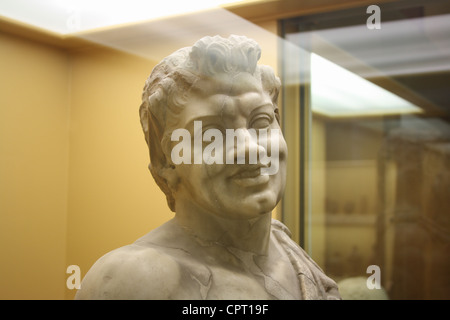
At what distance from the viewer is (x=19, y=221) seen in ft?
6.12

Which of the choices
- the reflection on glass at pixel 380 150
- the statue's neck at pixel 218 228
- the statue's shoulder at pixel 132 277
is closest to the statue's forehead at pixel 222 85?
the statue's neck at pixel 218 228

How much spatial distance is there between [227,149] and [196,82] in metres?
0.20

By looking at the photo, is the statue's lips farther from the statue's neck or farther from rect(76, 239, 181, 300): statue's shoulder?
rect(76, 239, 181, 300): statue's shoulder

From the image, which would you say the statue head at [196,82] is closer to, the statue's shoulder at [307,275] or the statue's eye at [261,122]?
the statue's eye at [261,122]

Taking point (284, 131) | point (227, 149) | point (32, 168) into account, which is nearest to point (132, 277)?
point (227, 149)

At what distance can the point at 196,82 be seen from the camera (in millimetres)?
1567

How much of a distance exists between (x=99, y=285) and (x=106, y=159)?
2.16 feet

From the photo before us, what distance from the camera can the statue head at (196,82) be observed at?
1.56 m

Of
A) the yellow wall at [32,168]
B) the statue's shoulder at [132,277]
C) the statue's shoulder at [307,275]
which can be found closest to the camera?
the statue's shoulder at [132,277]

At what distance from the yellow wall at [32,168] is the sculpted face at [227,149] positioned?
608 mm

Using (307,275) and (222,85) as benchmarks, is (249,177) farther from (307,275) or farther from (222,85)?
(307,275)

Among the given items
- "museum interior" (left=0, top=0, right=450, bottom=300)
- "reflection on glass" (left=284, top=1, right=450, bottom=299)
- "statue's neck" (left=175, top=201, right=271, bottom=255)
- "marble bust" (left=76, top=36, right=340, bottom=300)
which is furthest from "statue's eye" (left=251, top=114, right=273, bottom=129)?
"reflection on glass" (left=284, top=1, right=450, bottom=299)
